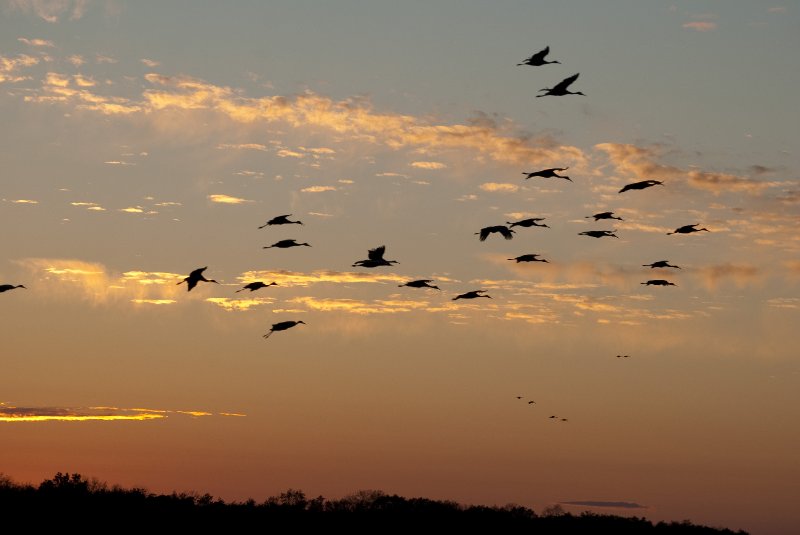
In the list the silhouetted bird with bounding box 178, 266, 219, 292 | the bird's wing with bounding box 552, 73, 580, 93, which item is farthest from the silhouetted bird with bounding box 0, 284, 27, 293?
the bird's wing with bounding box 552, 73, 580, 93

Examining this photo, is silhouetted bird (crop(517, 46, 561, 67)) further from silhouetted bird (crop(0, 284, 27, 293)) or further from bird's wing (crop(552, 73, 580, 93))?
silhouetted bird (crop(0, 284, 27, 293))

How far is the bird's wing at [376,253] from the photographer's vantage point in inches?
2512

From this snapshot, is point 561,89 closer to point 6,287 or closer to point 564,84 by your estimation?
point 564,84

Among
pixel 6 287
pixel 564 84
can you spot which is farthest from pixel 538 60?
pixel 6 287

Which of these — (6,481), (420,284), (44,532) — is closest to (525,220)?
(420,284)

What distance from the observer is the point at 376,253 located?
6397 centimetres

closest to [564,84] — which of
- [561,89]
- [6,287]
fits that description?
[561,89]

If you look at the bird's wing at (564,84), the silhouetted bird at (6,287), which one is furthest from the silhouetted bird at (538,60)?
the silhouetted bird at (6,287)

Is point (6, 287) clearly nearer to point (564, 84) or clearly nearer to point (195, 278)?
point (195, 278)

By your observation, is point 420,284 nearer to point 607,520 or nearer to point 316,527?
point 316,527

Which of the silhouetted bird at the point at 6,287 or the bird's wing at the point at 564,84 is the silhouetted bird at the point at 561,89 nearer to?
the bird's wing at the point at 564,84

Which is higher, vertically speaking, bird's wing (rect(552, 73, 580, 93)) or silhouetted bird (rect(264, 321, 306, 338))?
bird's wing (rect(552, 73, 580, 93))

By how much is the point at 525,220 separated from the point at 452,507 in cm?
7563

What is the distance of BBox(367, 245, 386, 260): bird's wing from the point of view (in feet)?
209
